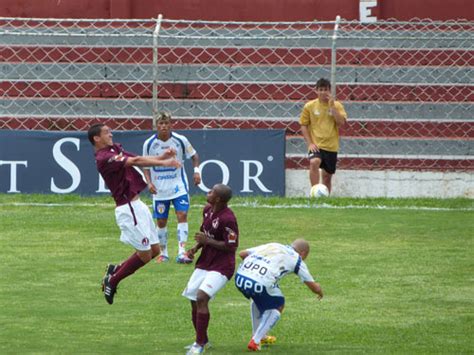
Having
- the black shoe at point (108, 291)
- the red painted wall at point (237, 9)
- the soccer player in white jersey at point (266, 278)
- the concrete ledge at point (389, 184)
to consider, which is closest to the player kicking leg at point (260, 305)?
the soccer player in white jersey at point (266, 278)

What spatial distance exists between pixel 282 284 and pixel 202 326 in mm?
4196

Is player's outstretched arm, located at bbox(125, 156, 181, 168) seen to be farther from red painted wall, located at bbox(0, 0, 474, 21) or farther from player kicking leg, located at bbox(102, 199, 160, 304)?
red painted wall, located at bbox(0, 0, 474, 21)

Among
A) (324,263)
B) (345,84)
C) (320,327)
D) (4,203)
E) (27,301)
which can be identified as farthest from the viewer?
(345,84)

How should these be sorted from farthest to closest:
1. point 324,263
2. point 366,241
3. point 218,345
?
1. point 366,241
2. point 324,263
3. point 218,345

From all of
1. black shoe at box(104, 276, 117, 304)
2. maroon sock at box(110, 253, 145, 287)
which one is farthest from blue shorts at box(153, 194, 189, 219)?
black shoe at box(104, 276, 117, 304)

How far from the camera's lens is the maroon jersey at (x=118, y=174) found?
13.9 metres

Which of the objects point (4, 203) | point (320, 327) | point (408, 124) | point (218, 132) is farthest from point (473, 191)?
point (320, 327)

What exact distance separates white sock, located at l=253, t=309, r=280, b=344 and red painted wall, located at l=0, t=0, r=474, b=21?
14753 mm

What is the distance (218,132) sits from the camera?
72.0 feet

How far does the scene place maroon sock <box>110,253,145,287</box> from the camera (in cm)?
1398

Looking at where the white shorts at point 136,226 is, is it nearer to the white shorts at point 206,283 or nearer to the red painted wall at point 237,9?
the white shorts at point 206,283

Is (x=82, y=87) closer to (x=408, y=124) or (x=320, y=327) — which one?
(x=408, y=124)

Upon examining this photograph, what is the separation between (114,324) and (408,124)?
12296mm

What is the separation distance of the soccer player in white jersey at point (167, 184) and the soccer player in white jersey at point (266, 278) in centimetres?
→ 505
